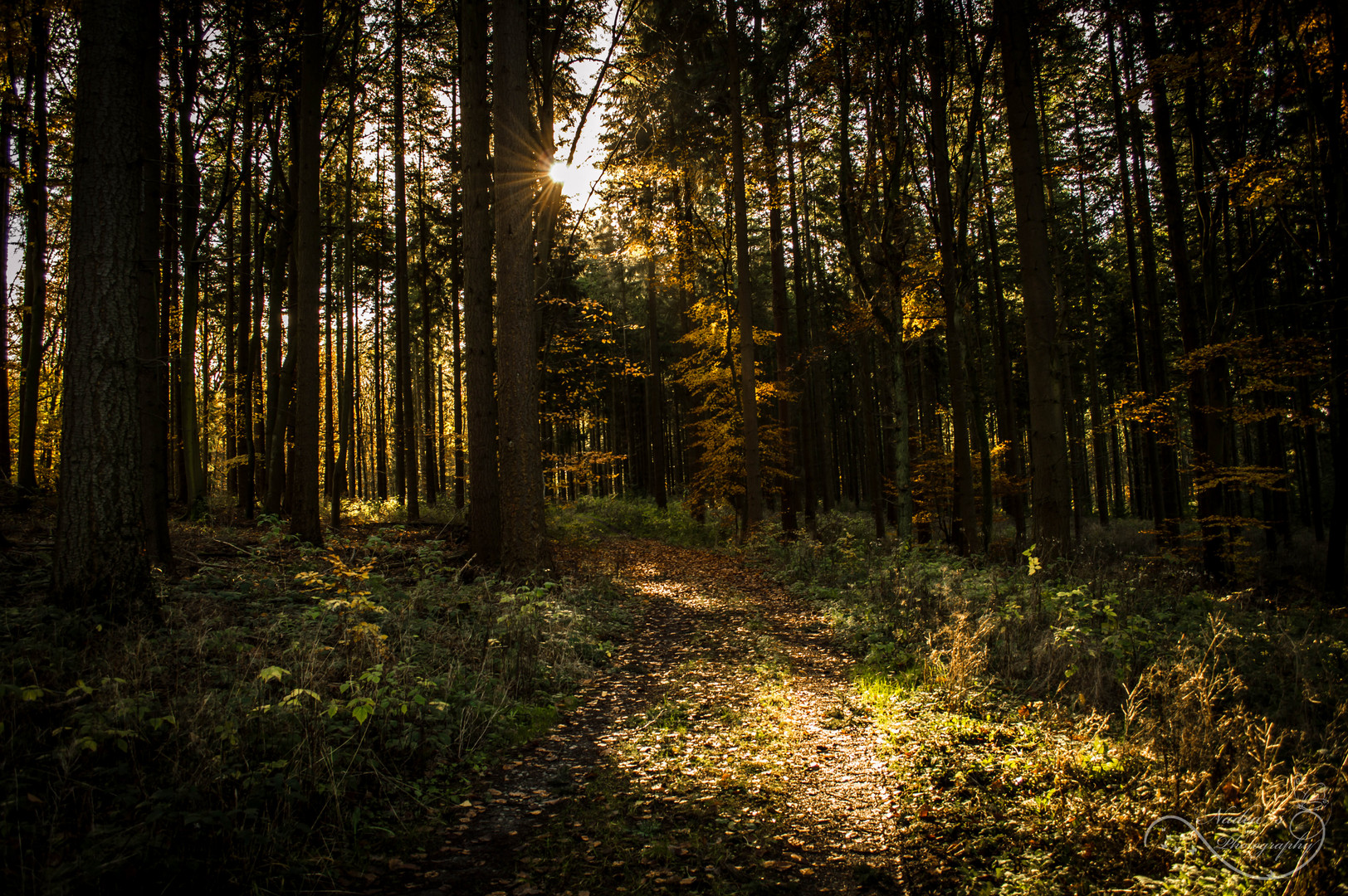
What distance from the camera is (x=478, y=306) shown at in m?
10.1

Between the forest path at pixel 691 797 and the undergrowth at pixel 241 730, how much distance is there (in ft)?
1.25

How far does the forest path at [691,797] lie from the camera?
2775 mm

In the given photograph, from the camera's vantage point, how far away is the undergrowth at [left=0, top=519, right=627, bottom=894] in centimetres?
→ 246

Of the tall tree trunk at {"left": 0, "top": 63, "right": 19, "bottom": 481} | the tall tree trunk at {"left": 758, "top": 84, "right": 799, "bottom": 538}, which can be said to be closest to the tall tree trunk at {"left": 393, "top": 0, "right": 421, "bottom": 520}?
the tall tree trunk at {"left": 0, "top": 63, "right": 19, "bottom": 481}

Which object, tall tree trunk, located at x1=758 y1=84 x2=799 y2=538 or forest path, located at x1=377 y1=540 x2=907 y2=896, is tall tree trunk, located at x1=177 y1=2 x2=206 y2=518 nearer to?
forest path, located at x1=377 y1=540 x2=907 y2=896

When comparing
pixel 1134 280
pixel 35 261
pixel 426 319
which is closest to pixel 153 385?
pixel 35 261

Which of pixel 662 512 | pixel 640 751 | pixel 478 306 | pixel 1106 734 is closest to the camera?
pixel 1106 734

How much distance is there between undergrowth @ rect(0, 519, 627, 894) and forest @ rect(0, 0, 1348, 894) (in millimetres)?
30

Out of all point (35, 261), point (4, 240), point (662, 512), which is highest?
point (4, 240)

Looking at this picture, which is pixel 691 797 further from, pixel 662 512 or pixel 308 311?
pixel 662 512

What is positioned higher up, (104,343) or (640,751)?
(104,343)

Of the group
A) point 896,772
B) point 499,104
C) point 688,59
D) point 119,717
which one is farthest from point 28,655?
point 688,59

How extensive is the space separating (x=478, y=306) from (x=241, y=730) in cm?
806

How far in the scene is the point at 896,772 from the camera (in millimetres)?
3633
